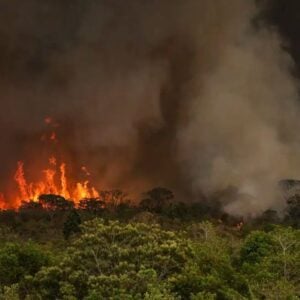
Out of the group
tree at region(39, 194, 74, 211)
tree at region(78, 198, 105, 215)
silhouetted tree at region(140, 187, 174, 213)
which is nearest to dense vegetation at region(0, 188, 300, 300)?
tree at region(78, 198, 105, 215)

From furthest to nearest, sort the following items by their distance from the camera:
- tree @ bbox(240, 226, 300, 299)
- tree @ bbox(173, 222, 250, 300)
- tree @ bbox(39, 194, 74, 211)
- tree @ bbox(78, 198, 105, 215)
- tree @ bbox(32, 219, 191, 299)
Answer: tree @ bbox(39, 194, 74, 211), tree @ bbox(78, 198, 105, 215), tree @ bbox(173, 222, 250, 300), tree @ bbox(32, 219, 191, 299), tree @ bbox(240, 226, 300, 299)

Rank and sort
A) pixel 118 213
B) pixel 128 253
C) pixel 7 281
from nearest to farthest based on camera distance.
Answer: pixel 128 253
pixel 7 281
pixel 118 213

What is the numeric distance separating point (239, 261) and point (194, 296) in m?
24.2

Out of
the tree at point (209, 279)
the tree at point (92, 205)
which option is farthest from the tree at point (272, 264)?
the tree at point (92, 205)

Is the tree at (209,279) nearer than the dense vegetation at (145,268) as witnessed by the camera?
No

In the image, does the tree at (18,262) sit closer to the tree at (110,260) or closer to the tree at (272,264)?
the tree at (110,260)

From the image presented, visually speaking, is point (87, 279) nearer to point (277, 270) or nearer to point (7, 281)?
point (7, 281)

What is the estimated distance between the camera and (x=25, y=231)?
13938cm

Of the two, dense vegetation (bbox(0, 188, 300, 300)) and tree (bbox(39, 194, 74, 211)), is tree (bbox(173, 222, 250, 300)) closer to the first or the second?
dense vegetation (bbox(0, 188, 300, 300))

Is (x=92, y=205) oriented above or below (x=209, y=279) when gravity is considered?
above

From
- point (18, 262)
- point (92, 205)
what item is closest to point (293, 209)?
point (92, 205)

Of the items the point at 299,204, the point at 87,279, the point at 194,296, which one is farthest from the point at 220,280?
the point at 299,204

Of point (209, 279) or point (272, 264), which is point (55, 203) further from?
point (209, 279)

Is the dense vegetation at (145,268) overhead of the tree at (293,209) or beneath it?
beneath
